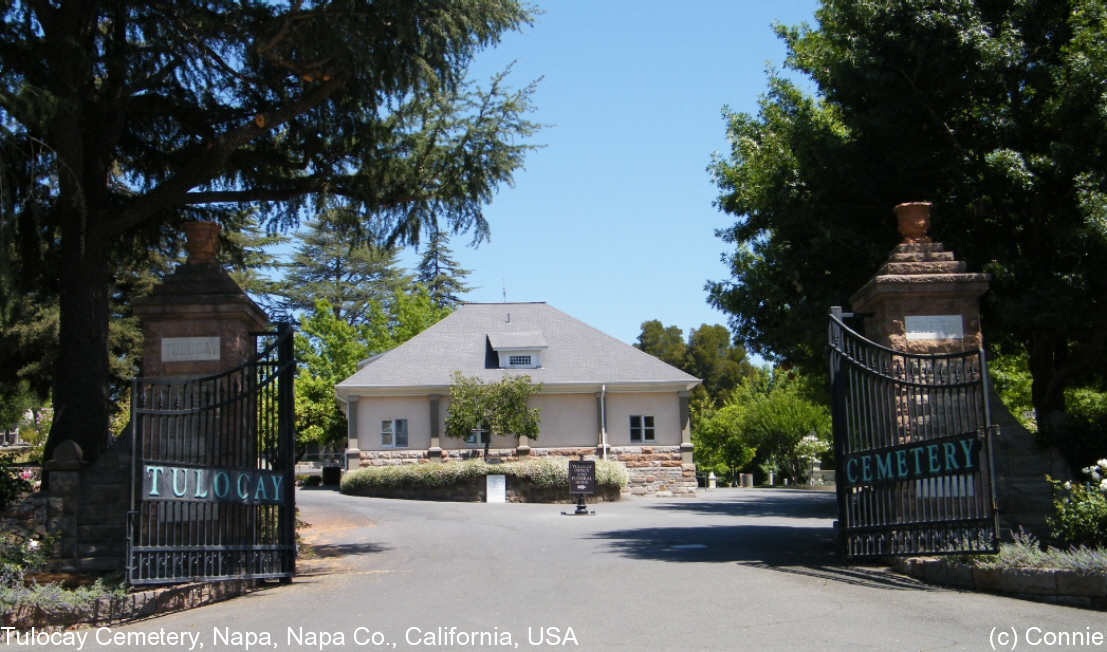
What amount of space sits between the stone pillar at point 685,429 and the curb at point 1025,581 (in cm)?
2416

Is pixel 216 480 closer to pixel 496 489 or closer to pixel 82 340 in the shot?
pixel 82 340

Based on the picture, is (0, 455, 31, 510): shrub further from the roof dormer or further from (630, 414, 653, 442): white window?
(630, 414, 653, 442): white window

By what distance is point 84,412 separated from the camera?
13.0 metres

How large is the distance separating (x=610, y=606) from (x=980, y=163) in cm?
769

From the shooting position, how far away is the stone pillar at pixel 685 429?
3356 centimetres

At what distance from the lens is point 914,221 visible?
10656 millimetres

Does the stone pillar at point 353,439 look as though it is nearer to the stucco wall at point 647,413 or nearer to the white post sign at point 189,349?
the stucco wall at point 647,413

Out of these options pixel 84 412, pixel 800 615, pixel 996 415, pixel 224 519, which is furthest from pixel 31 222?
pixel 996 415

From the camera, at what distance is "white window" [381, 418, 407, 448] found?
1324 inches

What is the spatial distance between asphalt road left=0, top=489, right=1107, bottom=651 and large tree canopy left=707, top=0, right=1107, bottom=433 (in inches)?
127

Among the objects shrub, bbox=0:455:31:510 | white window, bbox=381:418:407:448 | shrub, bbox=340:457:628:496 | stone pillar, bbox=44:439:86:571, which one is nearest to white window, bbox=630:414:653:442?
shrub, bbox=340:457:628:496

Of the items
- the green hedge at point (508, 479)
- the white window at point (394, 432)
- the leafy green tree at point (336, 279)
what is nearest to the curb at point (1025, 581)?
the green hedge at point (508, 479)

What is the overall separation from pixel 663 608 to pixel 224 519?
15.0ft

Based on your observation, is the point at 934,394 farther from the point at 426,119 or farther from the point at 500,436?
→ the point at 500,436
